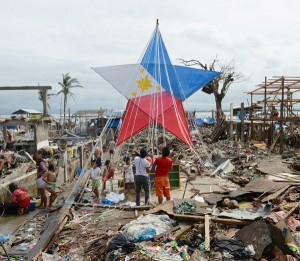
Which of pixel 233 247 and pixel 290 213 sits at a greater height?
pixel 290 213

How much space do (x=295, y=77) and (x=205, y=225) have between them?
1363 cm

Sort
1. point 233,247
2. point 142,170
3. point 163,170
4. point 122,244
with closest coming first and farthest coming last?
point 233,247 → point 122,244 → point 163,170 → point 142,170

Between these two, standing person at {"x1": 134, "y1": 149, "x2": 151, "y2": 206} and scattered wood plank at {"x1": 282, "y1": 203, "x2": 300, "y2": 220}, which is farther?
standing person at {"x1": 134, "y1": 149, "x2": 151, "y2": 206}

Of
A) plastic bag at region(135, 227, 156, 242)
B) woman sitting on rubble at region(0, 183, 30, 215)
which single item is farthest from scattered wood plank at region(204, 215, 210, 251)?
woman sitting on rubble at region(0, 183, 30, 215)

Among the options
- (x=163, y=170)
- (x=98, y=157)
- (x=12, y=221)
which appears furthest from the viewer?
(x=98, y=157)

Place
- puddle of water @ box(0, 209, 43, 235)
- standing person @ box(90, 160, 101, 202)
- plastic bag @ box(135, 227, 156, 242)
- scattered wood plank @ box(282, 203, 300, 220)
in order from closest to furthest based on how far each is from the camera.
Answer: plastic bag @ box(135, 227, 156, 242)
scattered wood plank @ box(282, 203, 300, 220)
puddle of water @ box(0, 209, 43, 235)
standing person @ box(90, 160, 101, 202)

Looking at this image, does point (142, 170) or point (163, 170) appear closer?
point (163, 170)

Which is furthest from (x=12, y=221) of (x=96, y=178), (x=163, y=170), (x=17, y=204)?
(x=163, y=170)

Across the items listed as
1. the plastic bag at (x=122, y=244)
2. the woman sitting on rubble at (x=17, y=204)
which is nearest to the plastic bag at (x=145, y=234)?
the plastic bag at (x=122, y=244)

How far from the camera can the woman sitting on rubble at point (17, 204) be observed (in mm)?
9984

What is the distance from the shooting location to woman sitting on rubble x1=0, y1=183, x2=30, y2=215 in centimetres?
998

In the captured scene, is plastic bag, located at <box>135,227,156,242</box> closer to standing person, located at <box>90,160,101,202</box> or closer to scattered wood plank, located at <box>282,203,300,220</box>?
scattered wood plank, located at <box>282,203,300,220</box>

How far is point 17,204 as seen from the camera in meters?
10.0

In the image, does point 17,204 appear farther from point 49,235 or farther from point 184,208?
point 184,208
